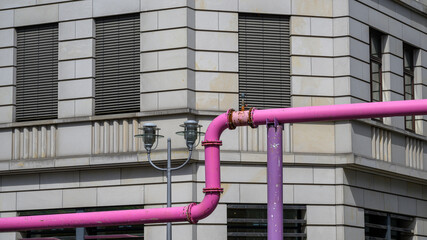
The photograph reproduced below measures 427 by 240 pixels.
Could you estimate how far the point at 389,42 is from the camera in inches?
1184

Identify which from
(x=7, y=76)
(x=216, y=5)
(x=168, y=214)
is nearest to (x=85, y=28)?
(x=7, y=76)

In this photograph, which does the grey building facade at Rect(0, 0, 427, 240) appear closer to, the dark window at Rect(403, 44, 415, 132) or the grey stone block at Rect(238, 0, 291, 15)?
the grey stone block at Rect(238, 0, 291, 15)

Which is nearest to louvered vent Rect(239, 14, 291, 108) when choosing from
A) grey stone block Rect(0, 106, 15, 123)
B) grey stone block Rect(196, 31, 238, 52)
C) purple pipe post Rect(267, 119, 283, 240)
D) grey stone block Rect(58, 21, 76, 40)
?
grey stone block Rect(196, 31, 238, 52)

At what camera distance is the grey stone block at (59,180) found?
27500 mm

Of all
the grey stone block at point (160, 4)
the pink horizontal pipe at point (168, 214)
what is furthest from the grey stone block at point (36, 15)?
the pink horizontal pipe at point (168, 214)

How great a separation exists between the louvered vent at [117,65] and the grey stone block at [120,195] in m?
2.15

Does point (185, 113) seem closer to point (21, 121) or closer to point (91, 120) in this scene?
point (91, 120)

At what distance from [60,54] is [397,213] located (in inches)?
434

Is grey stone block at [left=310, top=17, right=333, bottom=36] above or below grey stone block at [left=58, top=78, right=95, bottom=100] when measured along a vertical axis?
above

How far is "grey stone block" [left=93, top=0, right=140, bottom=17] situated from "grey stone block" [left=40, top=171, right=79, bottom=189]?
4.51 m

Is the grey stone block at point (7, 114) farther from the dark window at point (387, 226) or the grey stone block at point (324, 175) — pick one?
the dark window at point (387, 226)

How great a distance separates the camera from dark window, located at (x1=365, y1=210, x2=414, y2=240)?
94.2 ft

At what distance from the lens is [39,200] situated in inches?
1099

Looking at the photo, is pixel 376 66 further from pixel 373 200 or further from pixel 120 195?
pixel 120 195
